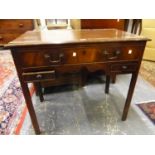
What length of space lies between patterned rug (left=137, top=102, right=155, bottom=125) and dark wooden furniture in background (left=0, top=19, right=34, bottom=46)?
2690mm

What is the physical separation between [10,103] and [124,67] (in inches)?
49.4

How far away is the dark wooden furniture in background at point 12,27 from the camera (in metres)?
3.18

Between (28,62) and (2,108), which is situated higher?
(28,62)

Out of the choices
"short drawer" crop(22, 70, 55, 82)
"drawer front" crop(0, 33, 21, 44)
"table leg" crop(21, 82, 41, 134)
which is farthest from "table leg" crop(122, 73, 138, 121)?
"drawer front" crop(0, 33, 21, 44)

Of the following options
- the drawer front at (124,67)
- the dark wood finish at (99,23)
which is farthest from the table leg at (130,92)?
the dark wood finish at (99,23)

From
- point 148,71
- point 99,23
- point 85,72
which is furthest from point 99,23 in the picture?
point 148,71

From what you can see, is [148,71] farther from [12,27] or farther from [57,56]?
[12,27]

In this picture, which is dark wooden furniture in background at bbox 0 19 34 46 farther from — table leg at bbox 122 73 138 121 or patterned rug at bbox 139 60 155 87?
table leg at bbox 122 73 138 121

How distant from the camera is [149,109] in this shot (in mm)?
1582
